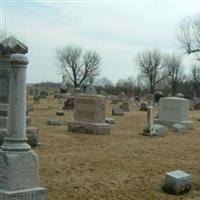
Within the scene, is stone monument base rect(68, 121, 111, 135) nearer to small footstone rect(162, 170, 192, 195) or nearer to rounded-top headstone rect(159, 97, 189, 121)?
rounded-top headstone rect(159, 97, 189, 121)

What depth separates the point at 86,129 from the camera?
683 inches

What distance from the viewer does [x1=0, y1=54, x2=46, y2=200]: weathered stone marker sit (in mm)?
6582

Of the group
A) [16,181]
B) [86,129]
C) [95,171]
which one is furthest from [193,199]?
[86,129]

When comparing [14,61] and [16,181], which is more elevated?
[14,61]

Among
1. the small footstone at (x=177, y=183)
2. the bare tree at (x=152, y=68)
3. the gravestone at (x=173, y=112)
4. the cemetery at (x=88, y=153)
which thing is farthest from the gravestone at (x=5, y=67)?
the bare tree at (x=152, y=68)

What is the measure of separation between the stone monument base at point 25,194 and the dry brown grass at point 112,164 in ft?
3.05

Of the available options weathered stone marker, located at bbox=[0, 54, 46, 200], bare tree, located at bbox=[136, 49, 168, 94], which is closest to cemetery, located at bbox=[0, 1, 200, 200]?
weathered stone marker, located at bbox=[0, 54, 46, 200]

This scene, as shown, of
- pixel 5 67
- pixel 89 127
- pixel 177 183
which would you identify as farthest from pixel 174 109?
pixel 177 183

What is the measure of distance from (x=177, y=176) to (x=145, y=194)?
0.67m

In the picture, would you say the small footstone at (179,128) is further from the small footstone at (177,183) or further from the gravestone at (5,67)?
the small footstone at (177,183)

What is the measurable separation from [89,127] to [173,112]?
17.0ft

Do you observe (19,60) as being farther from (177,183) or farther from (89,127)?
(89,127)

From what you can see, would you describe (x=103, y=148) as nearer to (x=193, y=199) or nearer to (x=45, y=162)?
(x=45, y=162)

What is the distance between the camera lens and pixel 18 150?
6.66 m
